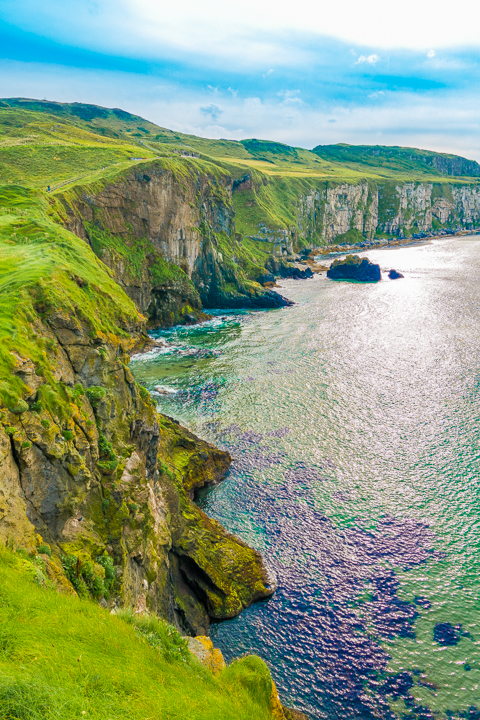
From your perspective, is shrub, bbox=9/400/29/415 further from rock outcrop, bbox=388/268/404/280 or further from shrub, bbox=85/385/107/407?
rock outcrop, bbox=388/268/404/280

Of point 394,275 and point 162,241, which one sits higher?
point 162,241

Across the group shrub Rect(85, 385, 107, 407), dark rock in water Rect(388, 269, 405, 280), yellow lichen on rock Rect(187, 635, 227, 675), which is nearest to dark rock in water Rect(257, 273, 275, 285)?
dark rock in water Rect(388, 269, 405, 280)

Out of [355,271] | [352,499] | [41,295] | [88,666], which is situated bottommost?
[352,499]

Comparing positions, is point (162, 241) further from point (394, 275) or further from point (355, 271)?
point (394, 275)

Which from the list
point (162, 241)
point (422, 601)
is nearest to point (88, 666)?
point (422, 601)

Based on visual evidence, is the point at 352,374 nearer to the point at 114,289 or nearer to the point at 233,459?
the point at 233,459

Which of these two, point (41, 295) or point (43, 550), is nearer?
point (43, 550)
